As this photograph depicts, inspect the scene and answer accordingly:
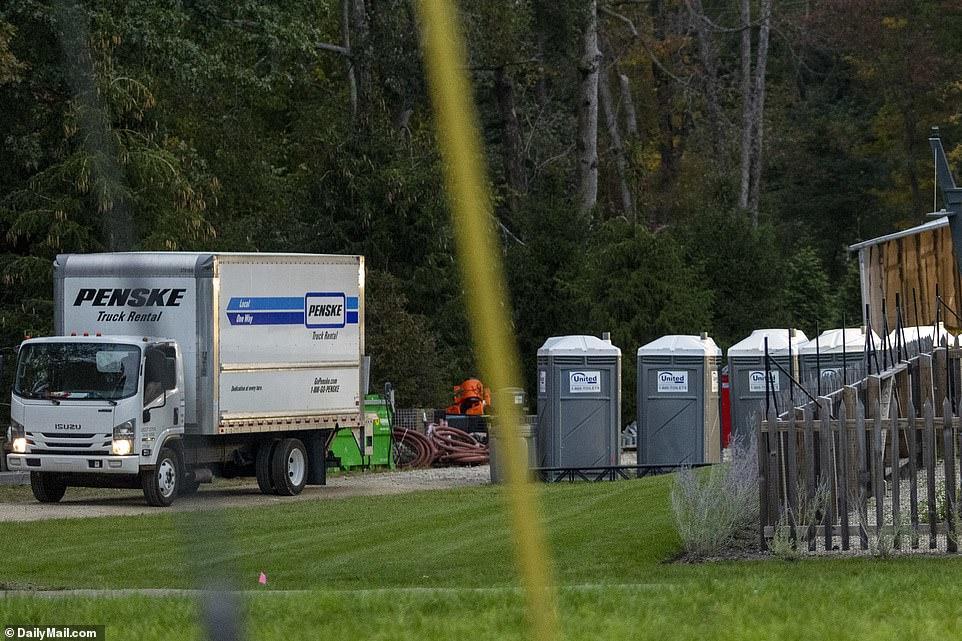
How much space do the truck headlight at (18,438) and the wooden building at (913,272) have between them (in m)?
14.9

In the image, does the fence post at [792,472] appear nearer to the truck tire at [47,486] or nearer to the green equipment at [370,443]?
the truck tire at [47,486]

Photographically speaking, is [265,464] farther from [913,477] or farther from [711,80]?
[711,80]

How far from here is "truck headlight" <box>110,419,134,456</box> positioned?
67.8 ft

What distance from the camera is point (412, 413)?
28500 mm

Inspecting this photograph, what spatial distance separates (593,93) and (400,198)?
34.8ft

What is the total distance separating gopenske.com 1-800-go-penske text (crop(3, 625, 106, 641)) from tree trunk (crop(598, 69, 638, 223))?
131 ft

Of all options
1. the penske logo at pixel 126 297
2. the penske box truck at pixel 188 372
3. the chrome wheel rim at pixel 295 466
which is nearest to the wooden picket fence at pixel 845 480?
the penske box truck at pixel 188 372

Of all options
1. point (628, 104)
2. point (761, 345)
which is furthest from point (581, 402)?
point (628, 104)

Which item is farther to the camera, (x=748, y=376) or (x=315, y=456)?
(x=748, y=376)

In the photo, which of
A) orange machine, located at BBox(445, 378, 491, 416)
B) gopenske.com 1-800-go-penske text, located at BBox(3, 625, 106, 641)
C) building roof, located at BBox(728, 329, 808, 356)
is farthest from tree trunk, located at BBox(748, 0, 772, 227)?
gopenske.com 1-800-go-penske text, located at BBox(3, 625, 106, 641)

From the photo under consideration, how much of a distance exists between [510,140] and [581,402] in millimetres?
23417

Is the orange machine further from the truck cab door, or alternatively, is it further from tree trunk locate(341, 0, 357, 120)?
tree trunk locate(341, 0, 357, 120)

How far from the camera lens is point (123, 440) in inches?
814

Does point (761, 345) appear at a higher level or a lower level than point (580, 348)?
higher
